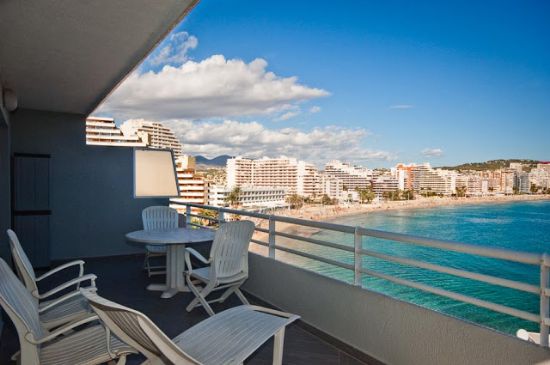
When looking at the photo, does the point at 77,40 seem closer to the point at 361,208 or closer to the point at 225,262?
the point at 225,262

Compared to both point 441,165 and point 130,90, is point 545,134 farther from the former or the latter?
point 130,90

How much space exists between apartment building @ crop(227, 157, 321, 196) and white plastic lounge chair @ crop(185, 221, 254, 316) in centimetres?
4612

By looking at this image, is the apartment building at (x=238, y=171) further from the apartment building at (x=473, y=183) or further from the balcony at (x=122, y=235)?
the balcony at (x=122, y=235)

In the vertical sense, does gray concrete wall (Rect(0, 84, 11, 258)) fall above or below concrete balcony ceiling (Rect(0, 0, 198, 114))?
below

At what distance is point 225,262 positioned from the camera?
427 centimetres

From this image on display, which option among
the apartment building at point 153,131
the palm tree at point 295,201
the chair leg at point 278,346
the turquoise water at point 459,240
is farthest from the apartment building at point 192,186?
the chair leg at point 278,346

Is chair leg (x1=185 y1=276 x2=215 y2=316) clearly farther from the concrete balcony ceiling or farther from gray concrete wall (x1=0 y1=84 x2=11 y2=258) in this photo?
the concrete balcony ceiling

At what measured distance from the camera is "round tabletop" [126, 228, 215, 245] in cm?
477

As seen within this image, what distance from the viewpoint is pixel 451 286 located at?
37.8 metres

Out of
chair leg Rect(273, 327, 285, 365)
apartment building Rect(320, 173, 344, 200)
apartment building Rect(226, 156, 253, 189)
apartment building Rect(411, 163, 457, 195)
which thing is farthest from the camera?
apartment building Rect(320, 173, 344, 200)

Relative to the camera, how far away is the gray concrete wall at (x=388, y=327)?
2.48m

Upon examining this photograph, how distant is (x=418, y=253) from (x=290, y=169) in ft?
63.3

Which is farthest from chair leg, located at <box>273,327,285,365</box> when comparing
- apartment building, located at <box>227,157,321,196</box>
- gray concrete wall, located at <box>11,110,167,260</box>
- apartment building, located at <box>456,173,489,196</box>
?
apartment building, located at <box>456,173,489,196</box>

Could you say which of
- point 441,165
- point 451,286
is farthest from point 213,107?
point 451,286
